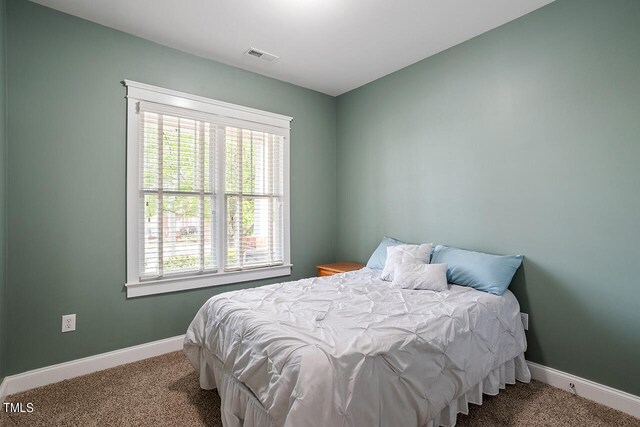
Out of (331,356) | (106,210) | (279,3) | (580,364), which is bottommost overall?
(580,364)

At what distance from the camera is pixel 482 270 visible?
2.46m

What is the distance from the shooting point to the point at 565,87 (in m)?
2.31

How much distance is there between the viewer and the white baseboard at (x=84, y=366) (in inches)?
89.3

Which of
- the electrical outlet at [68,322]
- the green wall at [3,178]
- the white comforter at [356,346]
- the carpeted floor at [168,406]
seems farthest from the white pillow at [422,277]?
the green wall at [3,178]

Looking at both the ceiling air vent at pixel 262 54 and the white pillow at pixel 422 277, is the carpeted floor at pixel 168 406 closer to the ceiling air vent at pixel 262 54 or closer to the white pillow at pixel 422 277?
the white pillow at pixel 422 277

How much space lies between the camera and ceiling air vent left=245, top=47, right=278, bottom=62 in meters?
3.02

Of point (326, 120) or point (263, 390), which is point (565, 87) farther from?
point (263, 390)

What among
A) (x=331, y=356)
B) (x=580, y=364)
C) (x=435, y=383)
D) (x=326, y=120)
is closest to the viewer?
(x=331, y=356)

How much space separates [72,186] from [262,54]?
1967 mm

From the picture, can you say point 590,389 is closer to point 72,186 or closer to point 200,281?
point 200,281

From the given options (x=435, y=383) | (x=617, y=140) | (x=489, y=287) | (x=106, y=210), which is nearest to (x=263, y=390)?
(x=435, y=383)

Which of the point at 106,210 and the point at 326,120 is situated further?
the point at 326,120

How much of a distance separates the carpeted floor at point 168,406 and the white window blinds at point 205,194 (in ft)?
2.91

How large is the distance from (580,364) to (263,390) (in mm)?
2201
